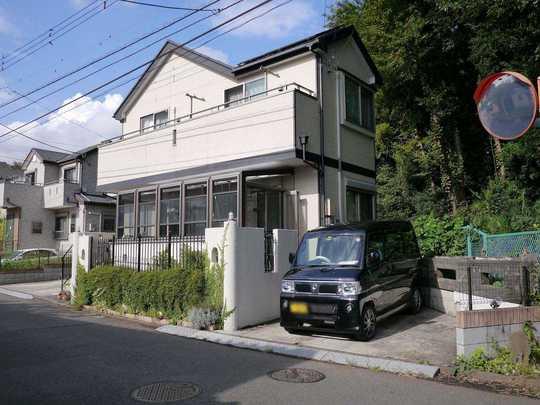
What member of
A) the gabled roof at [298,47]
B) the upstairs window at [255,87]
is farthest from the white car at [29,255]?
the gabled roof at [298,47]

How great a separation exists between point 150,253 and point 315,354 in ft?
22.4

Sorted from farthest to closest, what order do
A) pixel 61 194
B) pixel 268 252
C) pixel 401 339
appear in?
1. pixel 61 194
2. pixel 268 252
3. pixel 401 339

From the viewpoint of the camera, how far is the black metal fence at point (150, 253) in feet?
38.1

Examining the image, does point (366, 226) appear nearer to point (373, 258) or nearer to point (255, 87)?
point (373, 258)

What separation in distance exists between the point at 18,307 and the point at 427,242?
11.8 m

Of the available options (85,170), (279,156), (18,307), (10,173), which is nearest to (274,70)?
(279,156)

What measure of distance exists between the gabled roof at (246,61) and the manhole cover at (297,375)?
30.2 feet

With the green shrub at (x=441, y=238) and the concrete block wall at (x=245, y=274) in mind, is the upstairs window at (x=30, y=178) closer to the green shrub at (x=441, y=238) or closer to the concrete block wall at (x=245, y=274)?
the concrete block wall at (x=245, y=274)

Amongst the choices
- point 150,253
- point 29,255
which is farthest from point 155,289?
point 29,255

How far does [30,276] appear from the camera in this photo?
861 inches

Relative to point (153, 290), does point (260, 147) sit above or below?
above

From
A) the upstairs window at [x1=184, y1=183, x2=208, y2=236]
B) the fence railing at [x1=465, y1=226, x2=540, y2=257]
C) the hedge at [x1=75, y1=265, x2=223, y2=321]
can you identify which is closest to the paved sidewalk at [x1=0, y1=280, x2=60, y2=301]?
the hedge at [x1=75, y1=265, x2=223, y2=321]

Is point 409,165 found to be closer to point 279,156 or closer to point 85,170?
point 279,156

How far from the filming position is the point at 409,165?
891 inches
